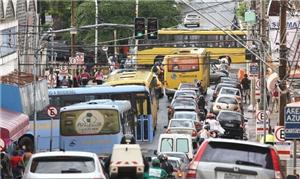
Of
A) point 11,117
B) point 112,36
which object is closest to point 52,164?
point 11,117

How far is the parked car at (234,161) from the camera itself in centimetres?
1535

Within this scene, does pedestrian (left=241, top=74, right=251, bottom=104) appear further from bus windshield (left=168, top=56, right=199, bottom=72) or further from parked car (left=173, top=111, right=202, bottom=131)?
parked car (left=173, top=111, right=202, bottom=131)

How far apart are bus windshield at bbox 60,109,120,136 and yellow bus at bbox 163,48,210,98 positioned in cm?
2832

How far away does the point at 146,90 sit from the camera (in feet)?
137

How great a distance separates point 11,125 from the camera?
28.7 meters

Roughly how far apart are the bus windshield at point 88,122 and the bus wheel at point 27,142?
1.18 m

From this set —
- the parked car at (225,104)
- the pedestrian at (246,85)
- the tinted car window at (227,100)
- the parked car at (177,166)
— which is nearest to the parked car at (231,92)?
the pedestrian at (246,85)

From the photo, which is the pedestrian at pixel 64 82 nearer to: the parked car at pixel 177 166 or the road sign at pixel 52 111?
the road sign at pixel 52 111

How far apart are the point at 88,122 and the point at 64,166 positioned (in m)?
17.1

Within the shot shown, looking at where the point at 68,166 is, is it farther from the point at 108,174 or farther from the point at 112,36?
the point at 112,36

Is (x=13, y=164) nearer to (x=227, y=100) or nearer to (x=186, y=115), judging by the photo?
(x=186, y=115)

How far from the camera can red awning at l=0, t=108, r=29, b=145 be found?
27.1m

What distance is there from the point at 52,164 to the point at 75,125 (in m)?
16.8

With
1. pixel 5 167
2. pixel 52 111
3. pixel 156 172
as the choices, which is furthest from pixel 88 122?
pixel 156 172
